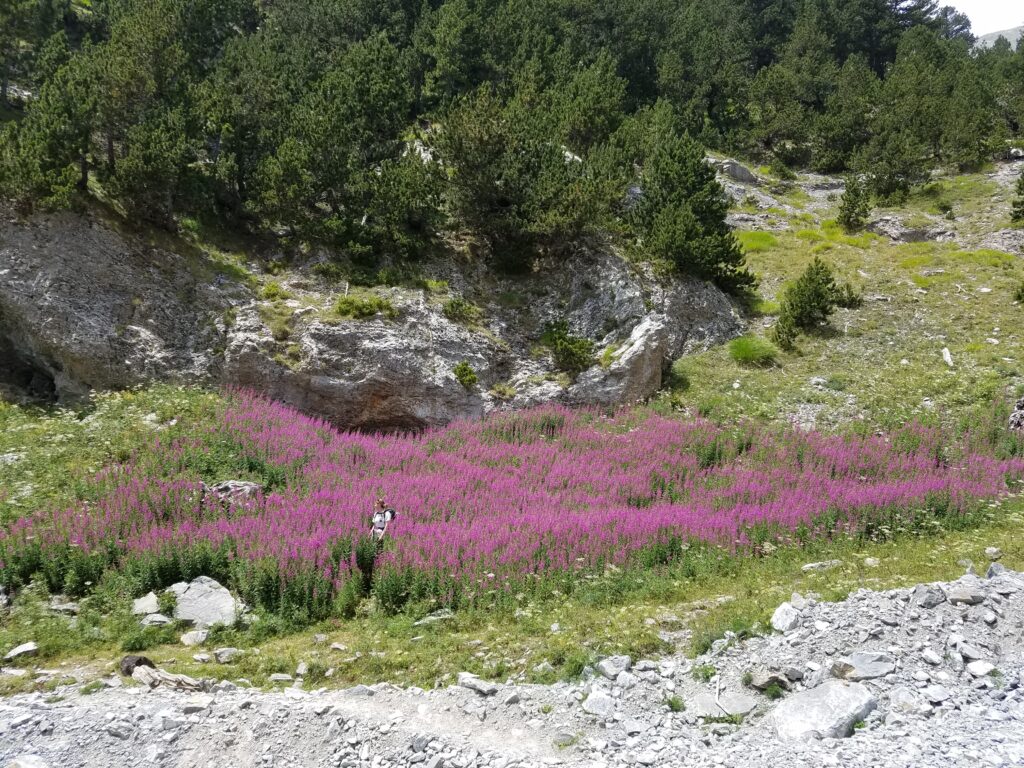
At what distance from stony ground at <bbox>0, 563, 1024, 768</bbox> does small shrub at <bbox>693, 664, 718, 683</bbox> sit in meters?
0.02

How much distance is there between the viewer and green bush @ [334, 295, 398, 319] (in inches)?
755

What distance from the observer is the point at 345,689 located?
24.6 ft

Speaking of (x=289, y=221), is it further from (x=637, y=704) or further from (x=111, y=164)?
(x=637, y=704)

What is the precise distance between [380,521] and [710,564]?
18.5 ft

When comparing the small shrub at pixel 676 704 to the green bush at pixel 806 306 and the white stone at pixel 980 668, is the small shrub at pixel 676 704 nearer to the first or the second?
the white stone at pixel 980 668

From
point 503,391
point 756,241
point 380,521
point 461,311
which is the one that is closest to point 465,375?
point 503,391

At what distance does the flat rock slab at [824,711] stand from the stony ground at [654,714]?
17 millimetres

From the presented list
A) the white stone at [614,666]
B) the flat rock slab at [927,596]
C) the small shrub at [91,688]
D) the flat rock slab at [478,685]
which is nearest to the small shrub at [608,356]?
the flat rock slab at [927,596]

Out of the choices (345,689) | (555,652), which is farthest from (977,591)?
(345,689)

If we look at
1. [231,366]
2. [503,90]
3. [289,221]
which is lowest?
[231,366]

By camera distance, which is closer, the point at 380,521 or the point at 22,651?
the point at 22,651

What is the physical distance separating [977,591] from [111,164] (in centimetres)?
2423

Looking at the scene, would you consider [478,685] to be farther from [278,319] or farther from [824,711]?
[278,319]

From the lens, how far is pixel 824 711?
249 inches
